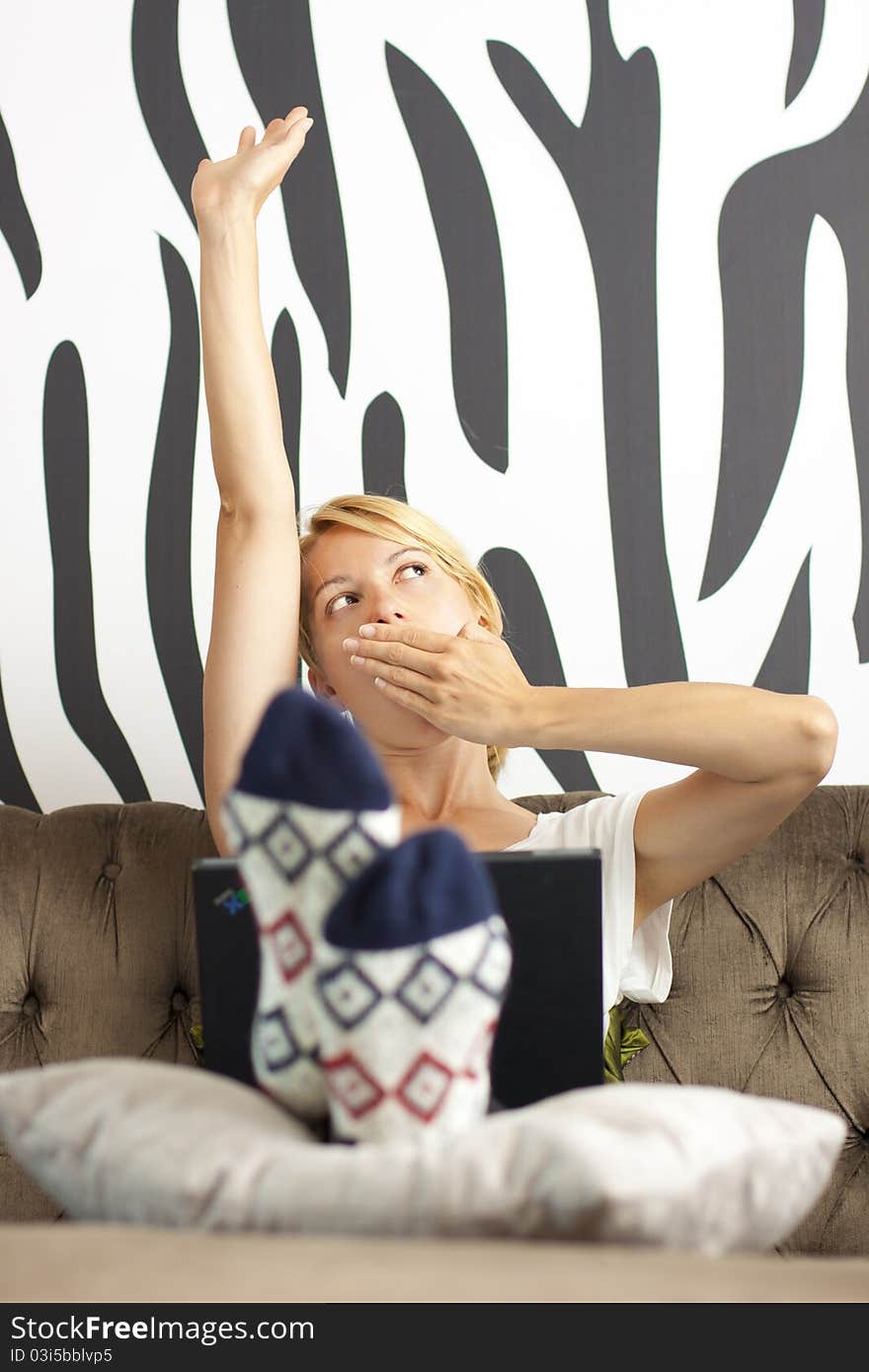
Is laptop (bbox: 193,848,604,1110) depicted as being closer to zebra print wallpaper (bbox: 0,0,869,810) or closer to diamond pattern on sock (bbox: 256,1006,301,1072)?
diamond pattern on sock (bbox: 256,1006,301,1072)

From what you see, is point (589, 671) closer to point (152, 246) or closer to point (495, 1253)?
point (152, 246)

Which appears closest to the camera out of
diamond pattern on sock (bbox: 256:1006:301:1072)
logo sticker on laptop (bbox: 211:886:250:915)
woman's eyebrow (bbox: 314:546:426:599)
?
diamond pattern on sock (bbox: 256:1006:301:1072)

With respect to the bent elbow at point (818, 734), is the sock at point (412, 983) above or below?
below

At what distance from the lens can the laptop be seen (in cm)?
83

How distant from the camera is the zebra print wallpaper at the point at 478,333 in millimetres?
1780

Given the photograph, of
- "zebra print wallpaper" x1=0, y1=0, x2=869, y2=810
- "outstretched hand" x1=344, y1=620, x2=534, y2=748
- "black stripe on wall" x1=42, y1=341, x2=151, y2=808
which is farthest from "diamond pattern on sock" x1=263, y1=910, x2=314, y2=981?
"black stripe on wall" x1=42, y1=341, x2=151, y2=808

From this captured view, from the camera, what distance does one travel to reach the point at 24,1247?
1.58ft

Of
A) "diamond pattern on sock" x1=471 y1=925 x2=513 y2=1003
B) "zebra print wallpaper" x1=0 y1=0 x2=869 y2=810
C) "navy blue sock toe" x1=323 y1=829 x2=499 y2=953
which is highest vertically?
"zebra print wallpaper" x1=0 y1=0 x2=869 y2=810

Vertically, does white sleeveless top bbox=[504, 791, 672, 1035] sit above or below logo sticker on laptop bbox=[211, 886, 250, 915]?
below

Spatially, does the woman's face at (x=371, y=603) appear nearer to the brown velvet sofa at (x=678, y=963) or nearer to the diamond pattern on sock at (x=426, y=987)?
the brown velvet sofa at (x=678, y=963)

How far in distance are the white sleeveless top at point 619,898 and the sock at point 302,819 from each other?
622 millimetres

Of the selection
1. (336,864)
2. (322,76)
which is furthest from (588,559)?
(336,864)

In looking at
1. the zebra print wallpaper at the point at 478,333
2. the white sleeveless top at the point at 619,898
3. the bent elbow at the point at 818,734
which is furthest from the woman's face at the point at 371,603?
the zebra print wallpaper at the point at 478,333

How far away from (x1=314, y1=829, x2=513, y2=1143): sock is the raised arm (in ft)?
2.17
